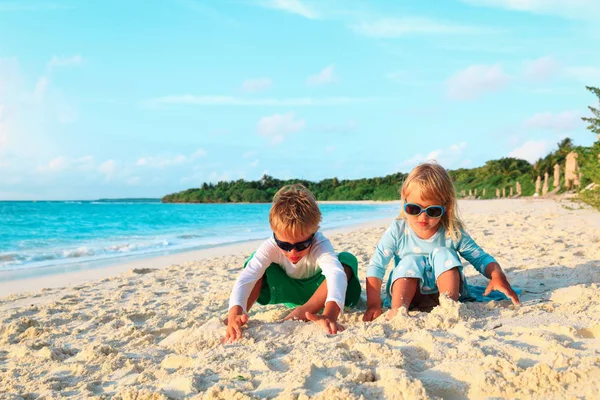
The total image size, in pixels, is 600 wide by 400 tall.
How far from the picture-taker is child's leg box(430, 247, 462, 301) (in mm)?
2916

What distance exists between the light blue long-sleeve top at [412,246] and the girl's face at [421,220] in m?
0.03

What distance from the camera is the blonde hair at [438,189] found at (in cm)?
307

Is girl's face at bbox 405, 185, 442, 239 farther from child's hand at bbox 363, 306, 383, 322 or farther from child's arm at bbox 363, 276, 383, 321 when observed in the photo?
child's hand at bbox 363, 306, 383, 322

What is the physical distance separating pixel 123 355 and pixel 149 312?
1.16 m

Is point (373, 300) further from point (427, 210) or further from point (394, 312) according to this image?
Result: point (427, 210)

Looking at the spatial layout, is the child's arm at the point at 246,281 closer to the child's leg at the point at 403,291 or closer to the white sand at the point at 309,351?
the white sand at the point at 309,351

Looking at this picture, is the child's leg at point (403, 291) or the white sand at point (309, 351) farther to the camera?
the child's leg at point (403, 291)

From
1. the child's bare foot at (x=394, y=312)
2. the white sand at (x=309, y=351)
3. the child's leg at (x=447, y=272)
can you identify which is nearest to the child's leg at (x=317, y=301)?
the white sand at (x=309, y=351)

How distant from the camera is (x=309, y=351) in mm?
2221

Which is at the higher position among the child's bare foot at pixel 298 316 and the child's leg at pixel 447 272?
the child's leg at pixel 447 272

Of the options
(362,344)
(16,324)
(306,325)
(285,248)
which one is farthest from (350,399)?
(16,324)

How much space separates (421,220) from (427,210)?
0.28 feet

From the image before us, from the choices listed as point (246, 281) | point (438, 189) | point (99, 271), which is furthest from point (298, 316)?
point (99, 271)

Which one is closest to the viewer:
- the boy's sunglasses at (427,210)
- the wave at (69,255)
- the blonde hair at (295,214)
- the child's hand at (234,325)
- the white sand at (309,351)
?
the white sand at (309,351)
